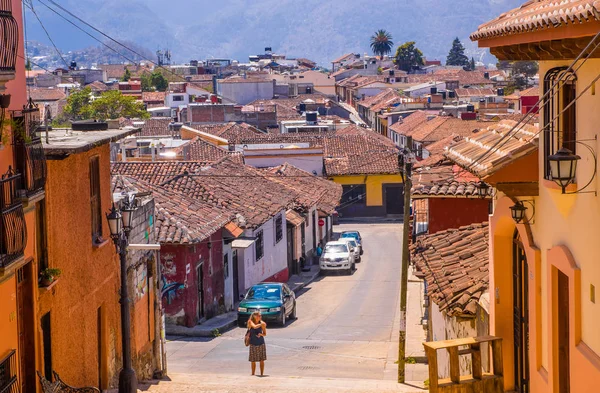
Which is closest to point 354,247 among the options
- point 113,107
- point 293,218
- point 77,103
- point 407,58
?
point 293,218

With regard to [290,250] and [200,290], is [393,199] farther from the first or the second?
[200,290]

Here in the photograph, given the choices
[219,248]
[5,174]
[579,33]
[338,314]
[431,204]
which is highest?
[579,33]

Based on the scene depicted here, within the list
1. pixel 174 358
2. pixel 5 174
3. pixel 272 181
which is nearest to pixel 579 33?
pixel 5 174

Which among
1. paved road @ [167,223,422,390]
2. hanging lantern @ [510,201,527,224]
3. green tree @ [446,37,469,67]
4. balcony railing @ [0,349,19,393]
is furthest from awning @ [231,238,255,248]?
green tree @ [446,37,469,67]

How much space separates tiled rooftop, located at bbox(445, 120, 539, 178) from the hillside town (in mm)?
43

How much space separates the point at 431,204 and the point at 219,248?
35.6 ft

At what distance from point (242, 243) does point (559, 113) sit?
2597 cm

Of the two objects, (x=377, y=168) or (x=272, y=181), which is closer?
(x=272, y=181)

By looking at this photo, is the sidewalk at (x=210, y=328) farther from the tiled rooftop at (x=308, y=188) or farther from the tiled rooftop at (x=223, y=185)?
the tiled rooftop at (x=308, y=188)

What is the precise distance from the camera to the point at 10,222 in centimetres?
1198

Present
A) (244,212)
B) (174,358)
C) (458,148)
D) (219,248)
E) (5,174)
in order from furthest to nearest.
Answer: (244,212) → (219,248) → (174,358) → (458,148) → (5,174)

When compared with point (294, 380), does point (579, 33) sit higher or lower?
higher

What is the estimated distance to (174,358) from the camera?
26.6 metres

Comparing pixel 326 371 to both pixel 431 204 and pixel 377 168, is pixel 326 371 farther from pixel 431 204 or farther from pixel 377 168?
pixel 377 168
